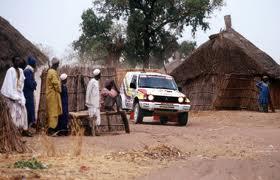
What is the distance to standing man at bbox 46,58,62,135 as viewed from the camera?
14383 mm

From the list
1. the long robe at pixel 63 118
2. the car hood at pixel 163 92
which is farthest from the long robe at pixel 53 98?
the car hood at pixel 163 92

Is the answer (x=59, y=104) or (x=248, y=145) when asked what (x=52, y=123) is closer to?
(x=59, y=104)

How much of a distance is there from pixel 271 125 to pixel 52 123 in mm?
9729

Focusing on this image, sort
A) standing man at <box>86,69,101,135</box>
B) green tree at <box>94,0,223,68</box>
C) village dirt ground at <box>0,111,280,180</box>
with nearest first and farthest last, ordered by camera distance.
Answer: village dirt ground at <box>0,111,280,180</box> < standing man at <box>86,69,101,135</box> < green tree at <box>94,0,223,68</box>

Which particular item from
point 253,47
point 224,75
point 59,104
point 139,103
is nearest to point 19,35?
point 59,104

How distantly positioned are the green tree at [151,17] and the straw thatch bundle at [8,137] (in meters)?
30.7

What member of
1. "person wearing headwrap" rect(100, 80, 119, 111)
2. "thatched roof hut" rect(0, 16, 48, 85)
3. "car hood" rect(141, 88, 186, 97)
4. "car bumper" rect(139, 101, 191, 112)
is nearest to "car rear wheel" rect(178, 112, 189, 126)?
"car bumper" rect(139, 101, 191, 112)

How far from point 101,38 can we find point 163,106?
2510 cm

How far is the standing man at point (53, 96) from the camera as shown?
14383 millimetres

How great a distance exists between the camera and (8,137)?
11047 mm

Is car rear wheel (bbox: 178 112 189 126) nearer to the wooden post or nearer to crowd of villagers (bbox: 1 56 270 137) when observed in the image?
crowd of villagers (bbox: 1 56 270 137)

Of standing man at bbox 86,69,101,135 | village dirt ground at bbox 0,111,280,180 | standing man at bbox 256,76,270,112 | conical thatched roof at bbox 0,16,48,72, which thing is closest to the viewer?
village dirt ground at bbox 0,111,280,180

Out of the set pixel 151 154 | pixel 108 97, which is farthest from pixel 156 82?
pixel 151 154

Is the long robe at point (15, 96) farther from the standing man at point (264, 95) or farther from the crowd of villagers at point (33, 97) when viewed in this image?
the standing man at point (264, 95)
